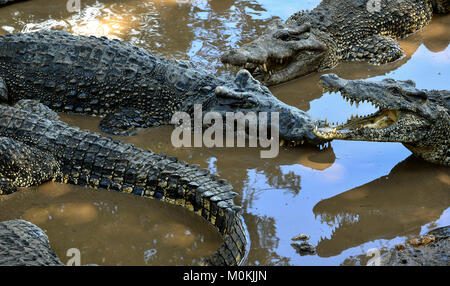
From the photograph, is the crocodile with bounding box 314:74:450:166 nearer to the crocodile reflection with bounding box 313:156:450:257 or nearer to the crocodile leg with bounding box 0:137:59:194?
the crocodile reflection with bounding box 313:156:450:257

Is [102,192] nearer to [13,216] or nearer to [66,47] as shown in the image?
[13,216]

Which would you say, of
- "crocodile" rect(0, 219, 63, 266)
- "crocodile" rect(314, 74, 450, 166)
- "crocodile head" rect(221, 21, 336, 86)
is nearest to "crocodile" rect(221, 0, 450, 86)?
"crocodile head" rect(221, 21, 336, 86)

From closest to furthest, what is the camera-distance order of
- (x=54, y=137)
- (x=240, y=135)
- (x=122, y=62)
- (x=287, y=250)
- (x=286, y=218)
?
(x=287, y=250) → (x=286, y=218) → (x=54, y=137) → (x=240, y=135) → (x=122, y=62)

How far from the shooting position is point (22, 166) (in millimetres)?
4762

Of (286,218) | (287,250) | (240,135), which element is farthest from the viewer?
(240,135)

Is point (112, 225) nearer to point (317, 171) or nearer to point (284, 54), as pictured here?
point (317, 171)

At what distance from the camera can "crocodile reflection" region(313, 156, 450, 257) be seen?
169 inches

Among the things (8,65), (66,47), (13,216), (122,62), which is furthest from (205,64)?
(13,216)

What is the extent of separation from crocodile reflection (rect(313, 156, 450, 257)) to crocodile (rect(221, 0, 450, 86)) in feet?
7.71

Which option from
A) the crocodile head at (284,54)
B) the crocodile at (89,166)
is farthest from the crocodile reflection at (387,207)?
the crocodile head at (284,54)

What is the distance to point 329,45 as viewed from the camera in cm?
754

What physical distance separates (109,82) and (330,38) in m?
3.24

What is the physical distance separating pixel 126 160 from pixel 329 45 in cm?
396

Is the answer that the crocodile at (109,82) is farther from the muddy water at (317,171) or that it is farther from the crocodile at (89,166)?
the crocodile at (89,166)
